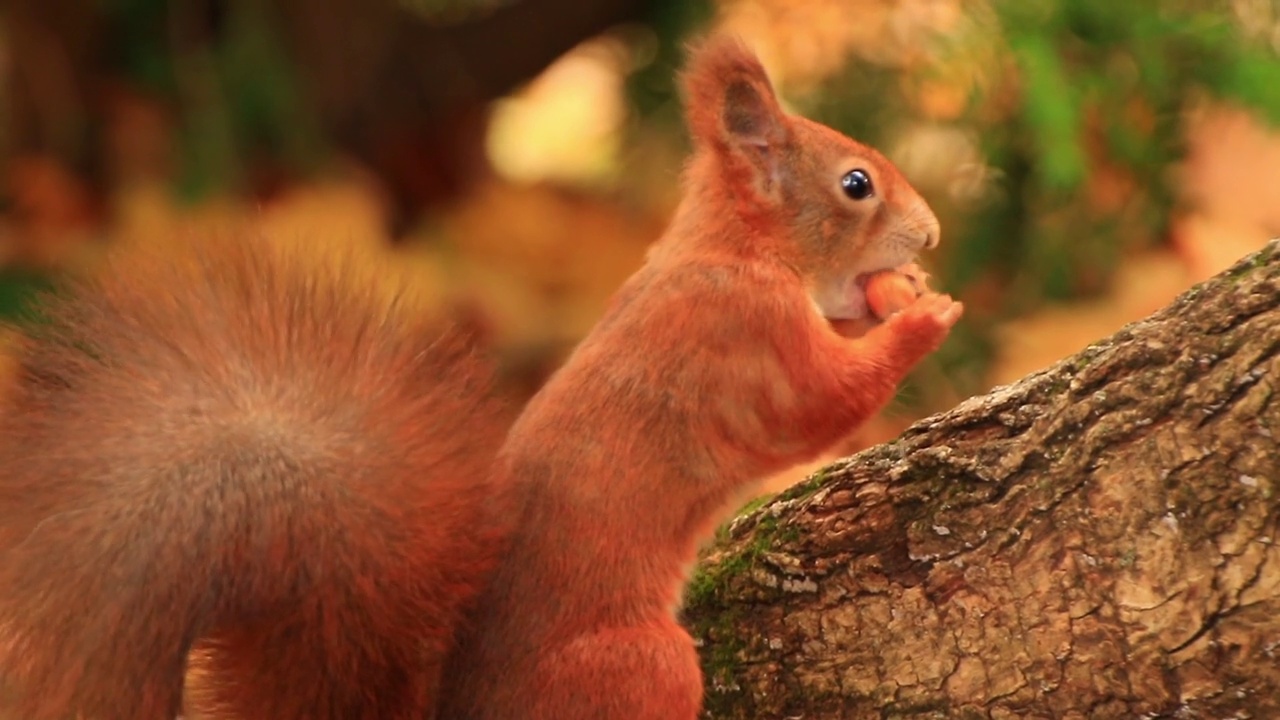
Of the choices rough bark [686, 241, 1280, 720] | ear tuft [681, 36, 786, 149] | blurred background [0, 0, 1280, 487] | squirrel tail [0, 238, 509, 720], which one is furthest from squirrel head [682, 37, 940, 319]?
blurred background [0, 0, 1280, 487]

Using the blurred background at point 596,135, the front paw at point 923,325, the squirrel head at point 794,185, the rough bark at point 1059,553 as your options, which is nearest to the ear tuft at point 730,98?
the squirrel head at point 794,185

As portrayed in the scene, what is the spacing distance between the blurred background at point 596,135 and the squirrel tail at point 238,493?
1079mm

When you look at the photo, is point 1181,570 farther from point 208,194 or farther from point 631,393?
point 208,194

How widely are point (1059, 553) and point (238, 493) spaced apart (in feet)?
1.85

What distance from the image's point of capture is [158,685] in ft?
3.11

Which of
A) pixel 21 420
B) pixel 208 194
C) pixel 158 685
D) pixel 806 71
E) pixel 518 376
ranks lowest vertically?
pixel 158 685

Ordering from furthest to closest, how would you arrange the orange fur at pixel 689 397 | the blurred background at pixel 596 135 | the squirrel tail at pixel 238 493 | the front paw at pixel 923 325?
the blurred background at pixel 596 135 < the front paw at pixel 923 325 < the orange fur at pixel 689 397 < the squirrel tail at pixel 238 493

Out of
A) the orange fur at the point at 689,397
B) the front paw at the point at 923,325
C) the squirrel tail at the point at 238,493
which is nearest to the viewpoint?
the squirrel tail at the point at 238,493

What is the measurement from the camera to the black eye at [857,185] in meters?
1.33

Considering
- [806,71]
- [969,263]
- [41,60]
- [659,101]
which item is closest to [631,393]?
[969,263]

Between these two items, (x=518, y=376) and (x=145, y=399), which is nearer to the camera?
(x=145, y=399)

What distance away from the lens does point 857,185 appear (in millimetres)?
1331

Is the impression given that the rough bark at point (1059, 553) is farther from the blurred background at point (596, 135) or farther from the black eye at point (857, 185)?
the blurred background at point (596, 135)

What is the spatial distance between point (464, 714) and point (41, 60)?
253 centimetres
